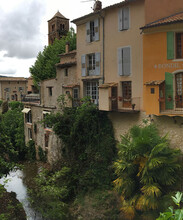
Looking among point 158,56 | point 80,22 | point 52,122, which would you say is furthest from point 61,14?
point 158,56

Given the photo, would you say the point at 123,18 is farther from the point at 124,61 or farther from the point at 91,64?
the point at 91,64

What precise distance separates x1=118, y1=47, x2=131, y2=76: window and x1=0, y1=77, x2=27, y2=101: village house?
4765 centimetres

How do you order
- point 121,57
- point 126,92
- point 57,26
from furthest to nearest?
point 57,26 < point 126,92 < point 121,57

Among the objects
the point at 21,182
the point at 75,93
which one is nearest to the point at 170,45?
the point at 75,93

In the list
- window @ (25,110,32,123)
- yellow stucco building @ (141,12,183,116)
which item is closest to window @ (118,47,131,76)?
yellow stucco building @ (141,12,183,116)

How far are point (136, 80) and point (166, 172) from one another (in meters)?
6.77

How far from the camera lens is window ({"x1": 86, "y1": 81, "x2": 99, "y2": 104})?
19.8 m

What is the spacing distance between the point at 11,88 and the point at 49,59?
34204 mm

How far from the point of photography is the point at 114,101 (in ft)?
57.4

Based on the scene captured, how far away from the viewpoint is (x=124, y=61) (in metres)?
17.0

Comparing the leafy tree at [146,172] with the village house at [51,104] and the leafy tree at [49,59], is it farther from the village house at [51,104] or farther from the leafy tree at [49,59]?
the leafy tree at [49,59]

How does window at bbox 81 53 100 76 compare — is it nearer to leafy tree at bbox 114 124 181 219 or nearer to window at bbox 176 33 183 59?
window at bbox 176 33 183 59

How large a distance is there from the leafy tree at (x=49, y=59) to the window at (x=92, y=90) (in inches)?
460

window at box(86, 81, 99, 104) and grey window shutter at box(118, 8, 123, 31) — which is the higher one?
grey window shutter at box(118, 8, 123, 31)
